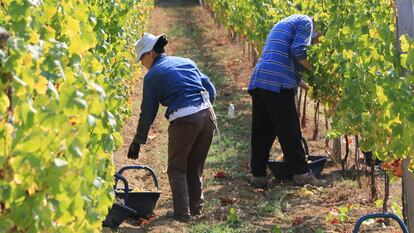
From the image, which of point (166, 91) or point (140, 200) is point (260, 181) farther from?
point (166, 91)

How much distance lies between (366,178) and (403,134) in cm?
325

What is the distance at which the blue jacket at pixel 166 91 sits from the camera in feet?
20.7

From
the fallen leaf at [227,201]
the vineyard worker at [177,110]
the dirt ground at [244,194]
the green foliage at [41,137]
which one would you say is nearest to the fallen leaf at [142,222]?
the dirt ground at [244,194]

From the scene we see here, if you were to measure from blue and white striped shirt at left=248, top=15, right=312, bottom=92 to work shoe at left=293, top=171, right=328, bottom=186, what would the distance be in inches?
32.9

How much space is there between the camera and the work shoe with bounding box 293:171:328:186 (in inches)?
301

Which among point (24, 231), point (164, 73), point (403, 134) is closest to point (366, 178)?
point (164, 73)

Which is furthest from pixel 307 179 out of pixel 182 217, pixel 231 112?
pixel 231 112

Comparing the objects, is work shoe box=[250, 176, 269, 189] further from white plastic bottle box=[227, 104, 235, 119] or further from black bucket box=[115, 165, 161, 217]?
white plastic bottle box=[227, 104, 235, 119]

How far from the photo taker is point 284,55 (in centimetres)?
748

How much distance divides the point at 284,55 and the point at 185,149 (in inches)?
63.3

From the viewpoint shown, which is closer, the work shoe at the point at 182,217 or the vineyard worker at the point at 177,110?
the vineyard worker at the point at 177,110

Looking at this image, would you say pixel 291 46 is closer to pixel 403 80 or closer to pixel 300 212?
pixel 300 212

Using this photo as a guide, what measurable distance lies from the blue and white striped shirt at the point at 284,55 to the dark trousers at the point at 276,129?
0.09 m

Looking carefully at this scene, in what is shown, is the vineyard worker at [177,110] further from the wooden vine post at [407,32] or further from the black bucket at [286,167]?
the wooden vine post at [407,32]
